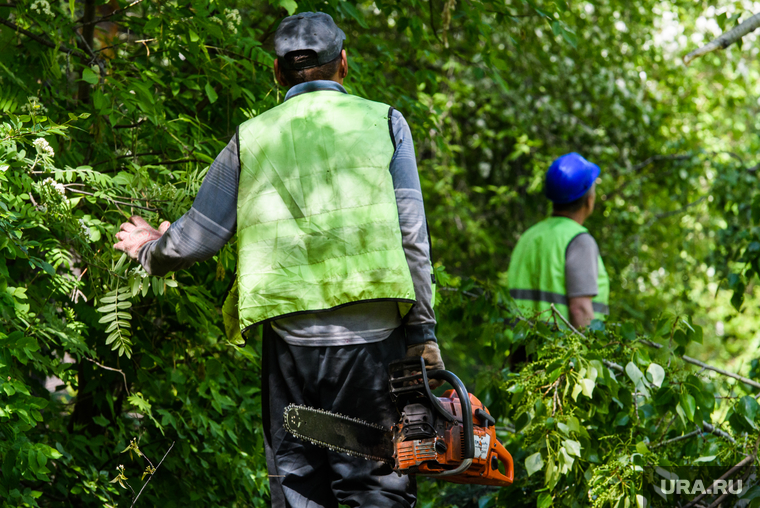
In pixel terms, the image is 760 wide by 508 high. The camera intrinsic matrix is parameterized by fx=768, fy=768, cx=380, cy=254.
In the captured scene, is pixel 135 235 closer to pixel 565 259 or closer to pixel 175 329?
pixel 175 329

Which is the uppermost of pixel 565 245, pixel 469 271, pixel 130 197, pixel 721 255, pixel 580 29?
pixel 580 29

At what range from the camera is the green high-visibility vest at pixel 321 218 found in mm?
2115

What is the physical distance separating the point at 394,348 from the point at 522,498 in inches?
52.4

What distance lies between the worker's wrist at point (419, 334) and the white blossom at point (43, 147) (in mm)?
1217

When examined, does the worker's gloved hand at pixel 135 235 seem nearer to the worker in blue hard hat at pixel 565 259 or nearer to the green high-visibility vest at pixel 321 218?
the green high-visibility vest at pixel 321 218

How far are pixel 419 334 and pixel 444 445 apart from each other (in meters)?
0.32

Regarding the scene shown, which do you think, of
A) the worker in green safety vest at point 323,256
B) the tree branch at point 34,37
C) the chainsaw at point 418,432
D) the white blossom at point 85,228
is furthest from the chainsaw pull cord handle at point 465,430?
the tree branch at point 34,37

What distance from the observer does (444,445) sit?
205 centimetres

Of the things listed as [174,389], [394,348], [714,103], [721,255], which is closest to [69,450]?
[174,389]

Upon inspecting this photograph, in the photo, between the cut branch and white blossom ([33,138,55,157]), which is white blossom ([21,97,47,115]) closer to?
white blossom ([33,138,55,157])

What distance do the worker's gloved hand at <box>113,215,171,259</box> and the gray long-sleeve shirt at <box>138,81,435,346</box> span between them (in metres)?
0.09

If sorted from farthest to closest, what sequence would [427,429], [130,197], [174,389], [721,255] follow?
[721,255], [174,389], [130,197], [427,429]

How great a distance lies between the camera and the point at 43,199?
7.82ft

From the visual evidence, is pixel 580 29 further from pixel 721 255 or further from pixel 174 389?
pixel 174 389
